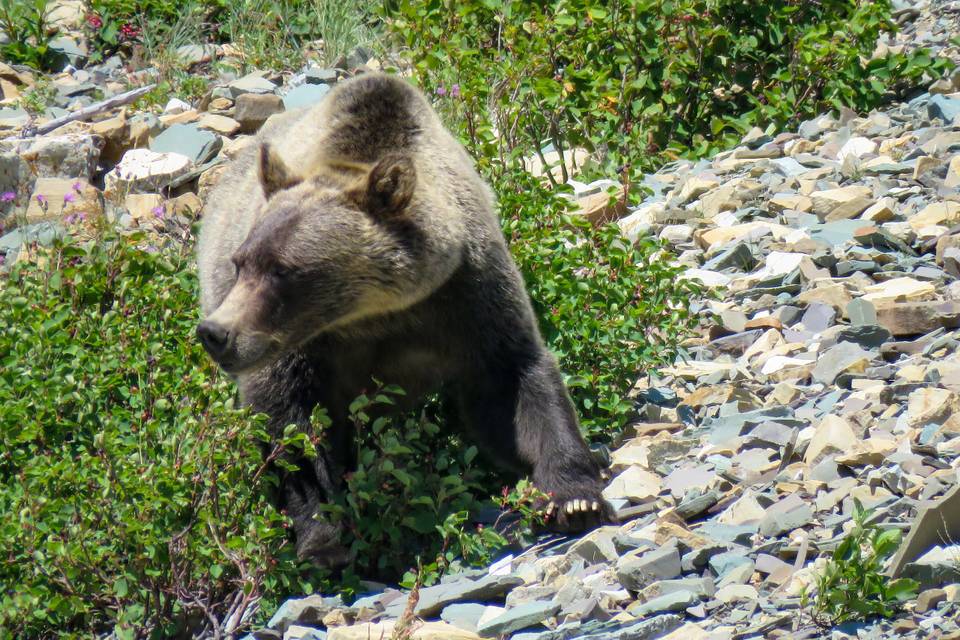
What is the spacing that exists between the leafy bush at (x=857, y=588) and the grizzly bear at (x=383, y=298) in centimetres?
162

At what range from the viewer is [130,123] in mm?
9852

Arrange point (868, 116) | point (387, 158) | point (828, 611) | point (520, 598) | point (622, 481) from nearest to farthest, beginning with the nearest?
point (828, 611), point (520, 598), point (387, 158), point (622, 481), point (868, 116)

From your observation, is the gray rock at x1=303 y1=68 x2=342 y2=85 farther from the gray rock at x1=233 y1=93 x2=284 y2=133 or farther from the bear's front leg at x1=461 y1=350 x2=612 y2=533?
the bear's front leg at x1=461 y1=350 x2=612 y2=533

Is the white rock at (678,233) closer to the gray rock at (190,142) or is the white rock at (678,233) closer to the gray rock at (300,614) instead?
the gray rock at (190,142)

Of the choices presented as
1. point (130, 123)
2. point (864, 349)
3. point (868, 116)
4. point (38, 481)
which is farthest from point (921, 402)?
point (130, 123)

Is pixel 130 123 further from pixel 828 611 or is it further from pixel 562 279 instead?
pixel 828 611

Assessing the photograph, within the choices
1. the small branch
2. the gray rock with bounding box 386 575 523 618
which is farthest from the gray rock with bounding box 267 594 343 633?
the small branch

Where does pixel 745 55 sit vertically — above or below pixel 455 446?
above

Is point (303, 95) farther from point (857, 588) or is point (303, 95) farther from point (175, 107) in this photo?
point (857, 588)

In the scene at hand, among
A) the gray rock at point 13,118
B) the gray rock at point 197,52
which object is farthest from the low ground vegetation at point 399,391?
the gray rock at point 197,52

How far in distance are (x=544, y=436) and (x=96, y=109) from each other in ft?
22.2

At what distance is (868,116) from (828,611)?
5981 mm

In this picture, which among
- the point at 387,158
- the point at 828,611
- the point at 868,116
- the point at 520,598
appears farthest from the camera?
the point at 868,116

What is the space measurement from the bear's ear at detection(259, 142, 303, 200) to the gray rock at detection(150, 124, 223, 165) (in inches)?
181
